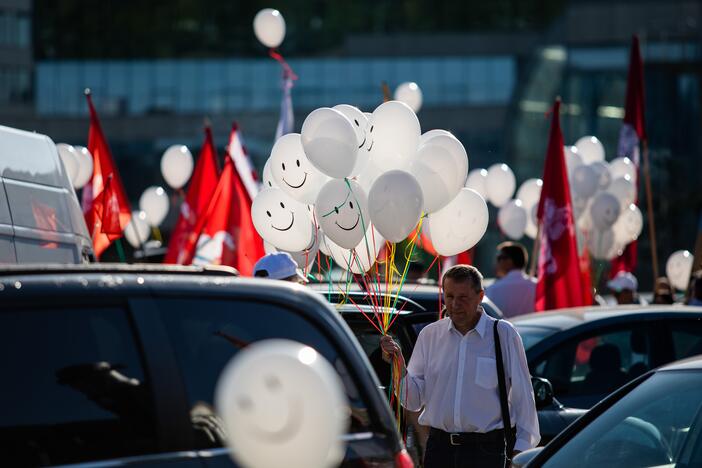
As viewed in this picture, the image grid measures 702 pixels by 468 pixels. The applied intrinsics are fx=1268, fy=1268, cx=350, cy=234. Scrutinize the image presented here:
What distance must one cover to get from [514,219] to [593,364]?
7.54 metres

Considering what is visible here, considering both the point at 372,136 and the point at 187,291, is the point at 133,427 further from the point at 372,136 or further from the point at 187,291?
the point at 372,136

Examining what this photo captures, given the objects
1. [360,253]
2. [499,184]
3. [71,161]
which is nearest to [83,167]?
[71,161]

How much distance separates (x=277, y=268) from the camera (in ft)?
22.4

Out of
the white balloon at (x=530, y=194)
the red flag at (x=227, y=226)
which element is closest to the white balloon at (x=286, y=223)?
the red flag at (x=227, y=226)

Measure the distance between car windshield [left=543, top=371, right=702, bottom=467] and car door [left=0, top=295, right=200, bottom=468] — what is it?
207 cm

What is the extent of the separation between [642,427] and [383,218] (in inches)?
81.0

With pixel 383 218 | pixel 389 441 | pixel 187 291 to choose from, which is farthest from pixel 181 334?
pixel 383 218

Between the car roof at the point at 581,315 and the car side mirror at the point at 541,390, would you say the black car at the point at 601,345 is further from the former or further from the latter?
the car side mirror at the point at 541,390

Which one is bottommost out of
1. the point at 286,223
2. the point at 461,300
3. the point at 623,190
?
the point at 623,190

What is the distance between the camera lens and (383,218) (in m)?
6.61

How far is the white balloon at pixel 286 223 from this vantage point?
302 inches

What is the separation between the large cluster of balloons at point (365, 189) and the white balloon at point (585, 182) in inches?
272

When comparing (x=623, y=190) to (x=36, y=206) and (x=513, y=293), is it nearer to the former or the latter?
(x=513, y=293)

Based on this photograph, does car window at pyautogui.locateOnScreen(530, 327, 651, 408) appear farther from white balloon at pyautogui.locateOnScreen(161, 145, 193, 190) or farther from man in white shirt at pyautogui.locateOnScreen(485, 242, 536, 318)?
white balloon at pyautogui.locateOnScreen(161, 145, 193, 190)
